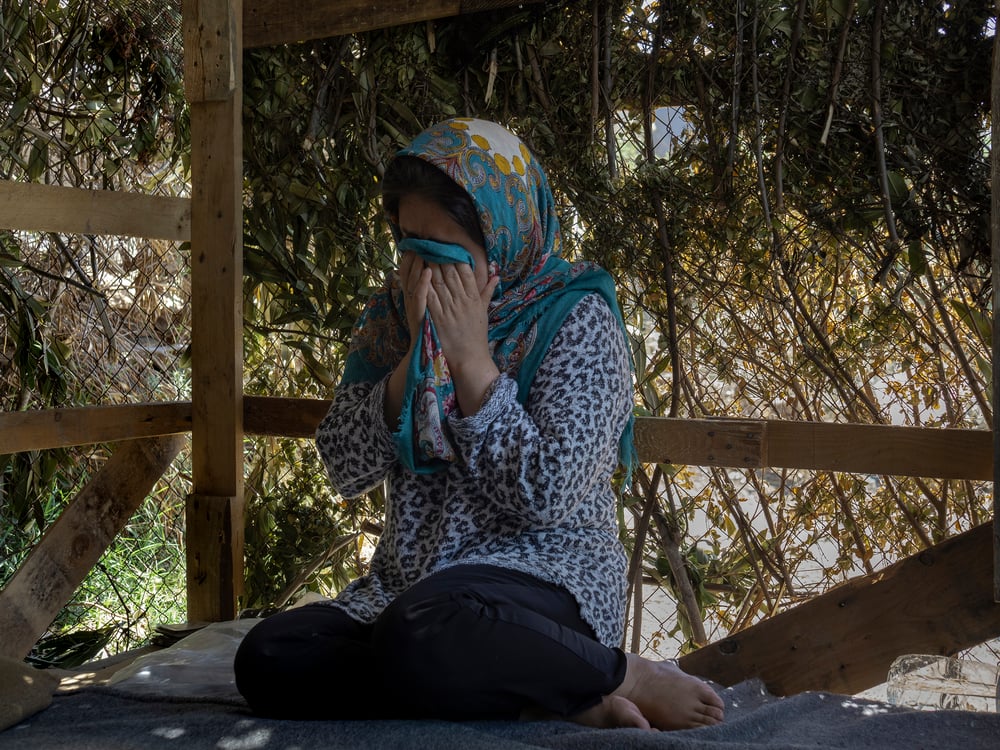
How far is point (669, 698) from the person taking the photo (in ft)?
5.73

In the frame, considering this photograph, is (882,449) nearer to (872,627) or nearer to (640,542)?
(872,627)

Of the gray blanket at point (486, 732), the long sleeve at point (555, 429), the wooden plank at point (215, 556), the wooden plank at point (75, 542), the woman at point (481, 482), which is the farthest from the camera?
the wooden plank at point (215, 556)

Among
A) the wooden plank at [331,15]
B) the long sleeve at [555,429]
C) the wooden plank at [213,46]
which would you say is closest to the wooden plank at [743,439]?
the long sleeve at [555,429]

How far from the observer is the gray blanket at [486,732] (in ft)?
4.88

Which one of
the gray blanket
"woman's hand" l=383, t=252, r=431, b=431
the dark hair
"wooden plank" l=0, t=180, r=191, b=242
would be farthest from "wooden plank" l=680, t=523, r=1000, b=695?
"wooden plank" l=0, t=180, r=191, b=242

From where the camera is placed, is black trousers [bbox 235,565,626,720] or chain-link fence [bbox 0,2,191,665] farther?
chain-link fence [bbox 0,2,191,665]

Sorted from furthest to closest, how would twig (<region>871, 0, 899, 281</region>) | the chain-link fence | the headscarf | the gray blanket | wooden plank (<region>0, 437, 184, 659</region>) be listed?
the chain-link fence, wooden plank (<region>0, 437, 184, 659</region>), twig (<region>871, 0, 899, 281</region>), the headscarf, the gray blanket

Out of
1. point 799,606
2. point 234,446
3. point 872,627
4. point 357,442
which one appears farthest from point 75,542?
point 872,627

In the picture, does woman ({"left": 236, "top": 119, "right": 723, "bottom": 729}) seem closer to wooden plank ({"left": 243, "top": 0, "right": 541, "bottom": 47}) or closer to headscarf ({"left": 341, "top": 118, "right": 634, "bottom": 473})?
headscarf ({"left": 341, "top": 118, "right": 634, "bottom": 473})

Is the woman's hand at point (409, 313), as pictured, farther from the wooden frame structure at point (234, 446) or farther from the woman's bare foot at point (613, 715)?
the wooden frame structure at point (234, 446)

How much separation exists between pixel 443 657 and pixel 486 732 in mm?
140

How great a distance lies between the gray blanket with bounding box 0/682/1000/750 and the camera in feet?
4.88

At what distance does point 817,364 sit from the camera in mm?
2496

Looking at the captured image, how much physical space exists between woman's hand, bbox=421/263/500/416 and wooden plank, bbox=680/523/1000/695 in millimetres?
985
